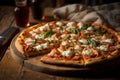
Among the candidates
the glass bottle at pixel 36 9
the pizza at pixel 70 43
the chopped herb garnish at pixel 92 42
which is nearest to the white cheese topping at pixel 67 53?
the pizza at pixel 70 43

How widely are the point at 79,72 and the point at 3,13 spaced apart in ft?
4.60

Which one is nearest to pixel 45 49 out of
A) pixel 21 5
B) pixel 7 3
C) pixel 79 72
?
pixel 79 72

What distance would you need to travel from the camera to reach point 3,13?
3102 millimetres

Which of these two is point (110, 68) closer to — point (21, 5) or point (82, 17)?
point (82, 17)

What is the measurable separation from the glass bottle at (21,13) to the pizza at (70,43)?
215 millimetres

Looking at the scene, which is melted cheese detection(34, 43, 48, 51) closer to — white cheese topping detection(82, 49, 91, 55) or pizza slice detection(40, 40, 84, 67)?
pizza slice detection(40, 40, 84, 67)

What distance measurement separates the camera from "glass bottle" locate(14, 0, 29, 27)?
2713mm

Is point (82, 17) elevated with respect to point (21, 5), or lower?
lower

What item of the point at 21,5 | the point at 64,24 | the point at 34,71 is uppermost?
the point at 21,5

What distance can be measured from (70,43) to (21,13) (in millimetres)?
654

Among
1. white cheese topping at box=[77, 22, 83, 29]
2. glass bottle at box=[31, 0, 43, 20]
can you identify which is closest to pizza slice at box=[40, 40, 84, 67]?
white cheese topping at box=[77, 22, 83, 29]

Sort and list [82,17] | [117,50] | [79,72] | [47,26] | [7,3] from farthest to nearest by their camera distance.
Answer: [7,3], [82,17], [47,26], [117,50], [79,72]

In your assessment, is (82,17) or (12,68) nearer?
(12,68)

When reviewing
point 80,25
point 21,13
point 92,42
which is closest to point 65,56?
point 92,42
